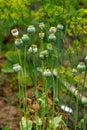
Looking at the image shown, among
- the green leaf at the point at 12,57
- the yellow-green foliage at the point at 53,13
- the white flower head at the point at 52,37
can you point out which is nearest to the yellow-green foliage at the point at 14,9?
the yellow-green foliage at the point at 53,13

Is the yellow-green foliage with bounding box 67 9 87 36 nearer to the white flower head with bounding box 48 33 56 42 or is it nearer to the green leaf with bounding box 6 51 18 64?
the green leaf with bounding box 6 51 18 64

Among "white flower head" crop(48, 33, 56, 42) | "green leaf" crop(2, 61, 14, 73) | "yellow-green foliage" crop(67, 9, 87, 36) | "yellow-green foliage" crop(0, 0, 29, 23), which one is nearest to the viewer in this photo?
"white flower head" crop(48, 33, 56, 42)

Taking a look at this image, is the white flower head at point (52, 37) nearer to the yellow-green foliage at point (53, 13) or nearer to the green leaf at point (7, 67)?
the yellow-green foliage at point (53, 13)

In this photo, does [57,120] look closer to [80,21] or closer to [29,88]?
[80,21]

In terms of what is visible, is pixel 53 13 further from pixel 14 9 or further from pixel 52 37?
pixel 52 37

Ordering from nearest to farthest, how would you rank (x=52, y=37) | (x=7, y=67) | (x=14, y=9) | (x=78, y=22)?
(x=52, y=37) < (x=78, y=22) < (x=14, y=9) < (x=7, y=67)

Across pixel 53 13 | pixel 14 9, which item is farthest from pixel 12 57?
pixel 53 13

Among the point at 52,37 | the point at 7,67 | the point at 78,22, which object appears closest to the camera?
→ the point at 52,37

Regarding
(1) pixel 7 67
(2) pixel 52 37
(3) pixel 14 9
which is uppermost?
(2) pixel 52 37

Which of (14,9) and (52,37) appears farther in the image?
(14,9)

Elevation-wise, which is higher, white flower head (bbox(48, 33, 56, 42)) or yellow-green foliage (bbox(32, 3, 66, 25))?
white flower head (bbox(48, 33, 56, 42))

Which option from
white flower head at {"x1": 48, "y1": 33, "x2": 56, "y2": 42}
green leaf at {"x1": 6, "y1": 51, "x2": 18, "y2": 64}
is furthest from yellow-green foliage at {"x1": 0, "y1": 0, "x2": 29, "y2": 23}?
white flower head at {"x1": 48, "y1": 33, "x2": 56, "y2": 42}

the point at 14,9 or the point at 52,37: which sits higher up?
the point at 52,37
